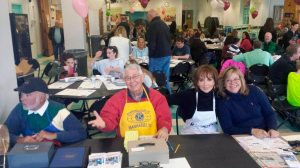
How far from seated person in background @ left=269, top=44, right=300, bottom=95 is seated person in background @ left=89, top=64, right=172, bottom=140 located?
258 centimetres

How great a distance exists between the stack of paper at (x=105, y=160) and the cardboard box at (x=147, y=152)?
10 centimetres

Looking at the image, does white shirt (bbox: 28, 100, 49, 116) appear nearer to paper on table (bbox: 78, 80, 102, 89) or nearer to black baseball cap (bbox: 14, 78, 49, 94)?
black baseball cap (bbox: 14, 78, 49, 94)

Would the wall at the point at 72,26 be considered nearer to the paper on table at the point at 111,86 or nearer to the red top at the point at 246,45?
the paper on table at the point at 111,86

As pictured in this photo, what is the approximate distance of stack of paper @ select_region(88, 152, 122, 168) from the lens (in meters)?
1.60

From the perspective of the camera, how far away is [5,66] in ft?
10.1

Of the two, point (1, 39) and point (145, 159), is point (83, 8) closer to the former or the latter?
point (1, 39)

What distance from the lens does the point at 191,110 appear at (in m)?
2.56

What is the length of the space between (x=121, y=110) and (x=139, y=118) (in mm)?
153

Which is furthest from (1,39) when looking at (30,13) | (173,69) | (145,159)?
(30,13)

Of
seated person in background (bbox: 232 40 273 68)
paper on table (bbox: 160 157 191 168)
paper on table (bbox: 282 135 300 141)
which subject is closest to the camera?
paper on table (bbox: 160 157 191 168)

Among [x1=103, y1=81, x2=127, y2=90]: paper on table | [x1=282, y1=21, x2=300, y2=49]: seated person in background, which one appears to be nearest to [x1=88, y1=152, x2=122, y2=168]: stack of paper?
[x1=103, y1=81, x2=127, y2=90]: paper on table

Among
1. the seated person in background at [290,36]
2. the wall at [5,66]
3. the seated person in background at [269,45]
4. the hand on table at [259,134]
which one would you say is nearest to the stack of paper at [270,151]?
the hand on table at [259,134]

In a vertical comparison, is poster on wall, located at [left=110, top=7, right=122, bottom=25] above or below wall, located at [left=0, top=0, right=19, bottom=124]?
above

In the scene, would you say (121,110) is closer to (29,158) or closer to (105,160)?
(105,160)
